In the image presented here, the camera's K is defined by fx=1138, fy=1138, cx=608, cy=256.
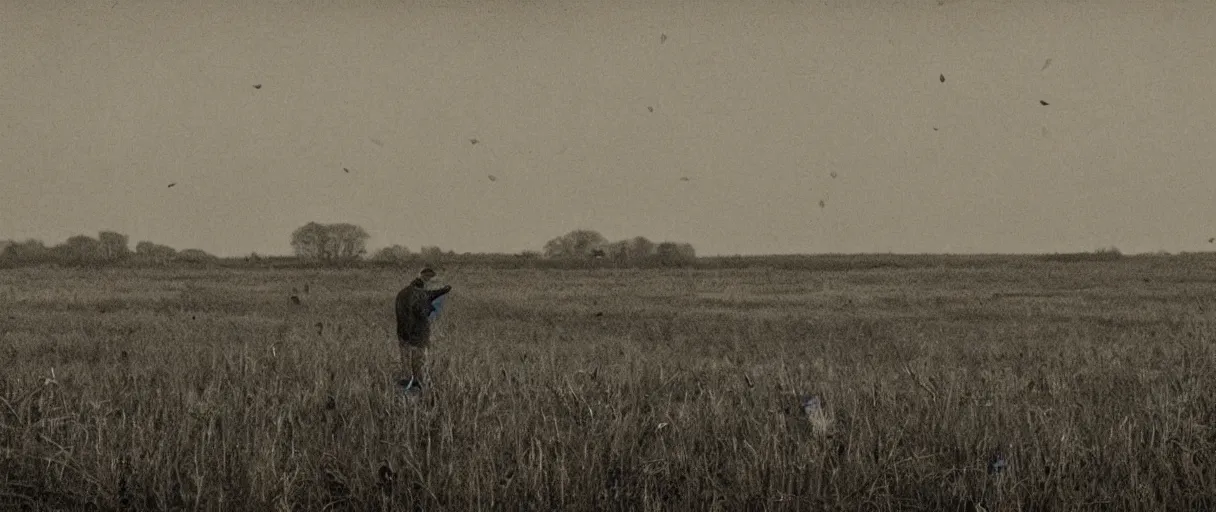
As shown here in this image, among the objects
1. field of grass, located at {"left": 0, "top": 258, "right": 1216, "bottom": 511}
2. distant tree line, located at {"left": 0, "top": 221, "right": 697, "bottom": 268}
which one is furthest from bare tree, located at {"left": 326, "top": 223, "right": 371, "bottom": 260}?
field of grass, located at {"left": 0, "top": 258, "right": 1216, "bottom": 511}

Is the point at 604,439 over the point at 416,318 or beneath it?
beneath

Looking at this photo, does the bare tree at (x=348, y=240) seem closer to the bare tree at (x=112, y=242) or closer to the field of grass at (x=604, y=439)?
the bare tree at (x=112, y=242)

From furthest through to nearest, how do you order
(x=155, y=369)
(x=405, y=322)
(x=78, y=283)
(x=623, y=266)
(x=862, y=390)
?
(x=623, y=266) → (x=78, y=283) → (x=155, y=369) → (x=405, y=322) → (x=862, y=390)

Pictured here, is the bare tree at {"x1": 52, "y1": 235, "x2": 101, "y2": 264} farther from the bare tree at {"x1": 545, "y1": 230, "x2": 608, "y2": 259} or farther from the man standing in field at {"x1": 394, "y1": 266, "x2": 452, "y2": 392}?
the man standing in field at {"x1": 394, "y1": 266, "x2": 452, "y2": 392}

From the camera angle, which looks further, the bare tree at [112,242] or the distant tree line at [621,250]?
the bare tree at [112,242]

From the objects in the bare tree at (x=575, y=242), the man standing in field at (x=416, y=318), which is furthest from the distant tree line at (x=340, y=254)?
the man standing in field at (x=416, y=318)

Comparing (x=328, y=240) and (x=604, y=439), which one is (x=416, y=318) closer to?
(x=604, y=439)

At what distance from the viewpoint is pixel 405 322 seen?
10.7 m

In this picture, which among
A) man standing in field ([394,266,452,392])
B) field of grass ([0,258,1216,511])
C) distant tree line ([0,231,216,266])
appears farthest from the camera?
distant tree line ([0,231,216,266])

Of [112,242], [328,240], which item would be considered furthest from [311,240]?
[112,242]

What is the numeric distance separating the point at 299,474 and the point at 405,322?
443cm

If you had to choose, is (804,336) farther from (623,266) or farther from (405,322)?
(623,266)

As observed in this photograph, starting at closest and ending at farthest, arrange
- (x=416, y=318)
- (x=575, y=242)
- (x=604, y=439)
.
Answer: (x=604, y=439) < (x=416, y=318) < (x=575, y=242)

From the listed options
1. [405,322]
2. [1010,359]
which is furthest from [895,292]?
[405,322]
